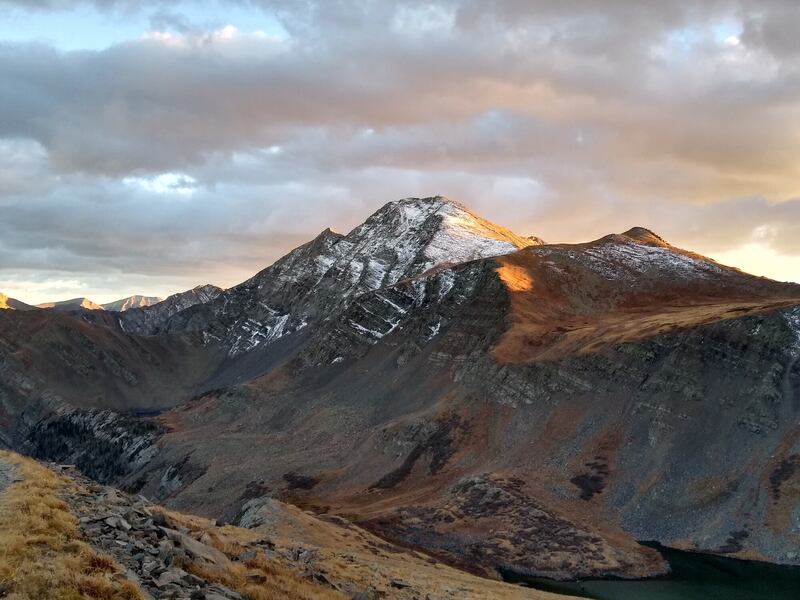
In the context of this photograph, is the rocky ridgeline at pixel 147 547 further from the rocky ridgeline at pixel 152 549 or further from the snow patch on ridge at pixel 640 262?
the snow patch on ridge at pixel 640 262

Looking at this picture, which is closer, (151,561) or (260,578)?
(151,561)

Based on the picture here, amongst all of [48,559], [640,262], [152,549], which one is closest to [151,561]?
[152,549]

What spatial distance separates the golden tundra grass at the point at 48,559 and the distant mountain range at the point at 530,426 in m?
40.8

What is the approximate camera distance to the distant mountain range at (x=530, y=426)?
275 ft

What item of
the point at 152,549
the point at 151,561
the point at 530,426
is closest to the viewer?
the point at 151,561

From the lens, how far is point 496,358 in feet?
445

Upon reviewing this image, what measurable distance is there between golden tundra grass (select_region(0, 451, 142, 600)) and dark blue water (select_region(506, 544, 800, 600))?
2346 inches

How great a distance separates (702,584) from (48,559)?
71.5m

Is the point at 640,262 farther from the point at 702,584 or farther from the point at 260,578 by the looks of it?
the point at 260,578

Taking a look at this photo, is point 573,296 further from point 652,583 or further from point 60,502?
point 60,502

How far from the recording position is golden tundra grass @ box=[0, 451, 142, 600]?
1536cm

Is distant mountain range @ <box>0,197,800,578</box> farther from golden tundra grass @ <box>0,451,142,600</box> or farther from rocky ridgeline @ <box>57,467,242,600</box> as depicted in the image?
golden tundra grass @ <box>0,451,142,600</box>

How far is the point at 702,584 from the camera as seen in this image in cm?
7006

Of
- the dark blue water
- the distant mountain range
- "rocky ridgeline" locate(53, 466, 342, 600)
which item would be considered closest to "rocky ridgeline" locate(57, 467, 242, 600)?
"rocky ridgeline" locate(53, 466, 342, 600)
